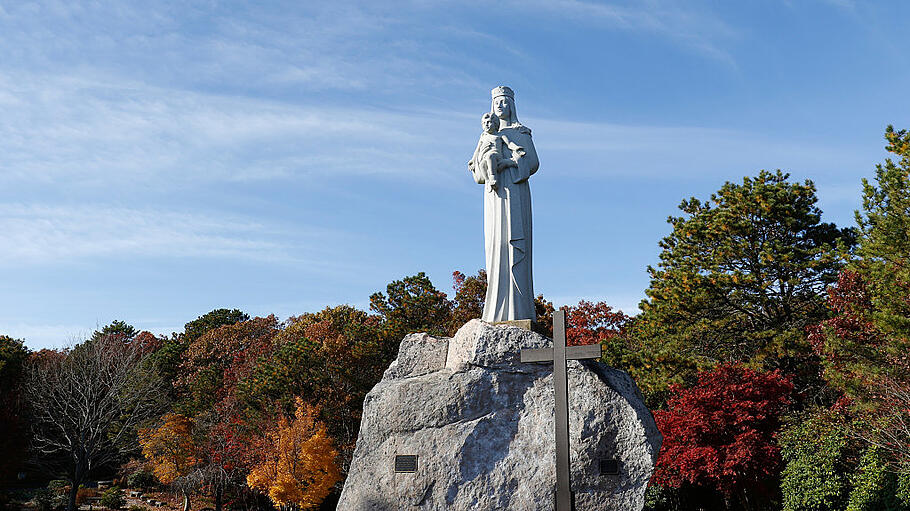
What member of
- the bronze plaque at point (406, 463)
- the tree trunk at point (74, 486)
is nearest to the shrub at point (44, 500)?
the tree trunk at point (74, 486)

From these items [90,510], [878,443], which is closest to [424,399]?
[878,443]

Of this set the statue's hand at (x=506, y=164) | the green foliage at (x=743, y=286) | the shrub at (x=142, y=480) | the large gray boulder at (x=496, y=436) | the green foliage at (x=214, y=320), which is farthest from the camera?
the green foliage at (x=214, y=320)

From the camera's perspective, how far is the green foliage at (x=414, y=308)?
24859mm

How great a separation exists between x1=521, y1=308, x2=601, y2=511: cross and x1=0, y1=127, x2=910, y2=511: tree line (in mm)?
2198

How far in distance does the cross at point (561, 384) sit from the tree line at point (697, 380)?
7.21 ft

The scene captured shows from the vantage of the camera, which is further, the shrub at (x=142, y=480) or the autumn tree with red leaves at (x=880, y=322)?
the shrub at (x=142, y=480)

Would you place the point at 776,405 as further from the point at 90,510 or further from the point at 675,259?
the point at 90,510

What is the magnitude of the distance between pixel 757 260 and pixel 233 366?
22.0 meters

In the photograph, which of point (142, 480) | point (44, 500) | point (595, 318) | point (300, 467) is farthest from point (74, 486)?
point (595, 318)

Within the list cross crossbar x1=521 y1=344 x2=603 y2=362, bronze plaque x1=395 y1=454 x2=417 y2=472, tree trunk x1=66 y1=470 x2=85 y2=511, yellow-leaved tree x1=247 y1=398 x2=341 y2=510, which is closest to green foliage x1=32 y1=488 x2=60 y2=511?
tree trunk x1=66 y1=470 x2=85 y2=511

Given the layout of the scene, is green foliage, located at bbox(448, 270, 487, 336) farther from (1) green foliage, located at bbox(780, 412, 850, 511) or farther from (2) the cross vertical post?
(2) the cross vertical post

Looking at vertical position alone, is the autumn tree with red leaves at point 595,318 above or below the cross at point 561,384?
above

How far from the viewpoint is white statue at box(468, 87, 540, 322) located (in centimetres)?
1009

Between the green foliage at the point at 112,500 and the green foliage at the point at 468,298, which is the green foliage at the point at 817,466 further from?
the green foliage at the point at 112,500
